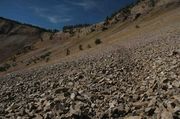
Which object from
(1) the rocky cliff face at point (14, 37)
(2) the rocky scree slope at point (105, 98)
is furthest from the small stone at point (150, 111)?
(1) the rocky cliff face at point (14, 37)

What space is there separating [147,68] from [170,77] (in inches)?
192

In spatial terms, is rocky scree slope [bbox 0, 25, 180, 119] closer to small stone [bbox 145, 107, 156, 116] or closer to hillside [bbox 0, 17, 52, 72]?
small stone [bbox 145, 107, 156, 116]

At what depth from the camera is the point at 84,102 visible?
12516 millimetres

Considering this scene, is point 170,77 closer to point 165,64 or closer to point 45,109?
point 165,64

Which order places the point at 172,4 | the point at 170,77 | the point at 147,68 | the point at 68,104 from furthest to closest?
the point at 172,4 < the point at 147,68 < the point at 170,77 < the point at 68,104

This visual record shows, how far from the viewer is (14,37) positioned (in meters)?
153

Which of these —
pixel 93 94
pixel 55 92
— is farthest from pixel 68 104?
pixel 55 92

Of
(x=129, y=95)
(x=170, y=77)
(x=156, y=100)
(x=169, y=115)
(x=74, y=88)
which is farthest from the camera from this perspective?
(x=74, y=88)

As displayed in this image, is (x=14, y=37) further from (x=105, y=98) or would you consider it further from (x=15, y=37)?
(x=105, y=98)

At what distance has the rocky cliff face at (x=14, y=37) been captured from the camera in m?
129

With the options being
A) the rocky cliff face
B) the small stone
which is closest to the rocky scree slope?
the small stone

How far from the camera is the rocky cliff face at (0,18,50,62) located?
12938 centimetres

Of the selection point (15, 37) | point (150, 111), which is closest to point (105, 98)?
point (150, 111)

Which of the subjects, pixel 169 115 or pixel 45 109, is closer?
pixel 169 115
